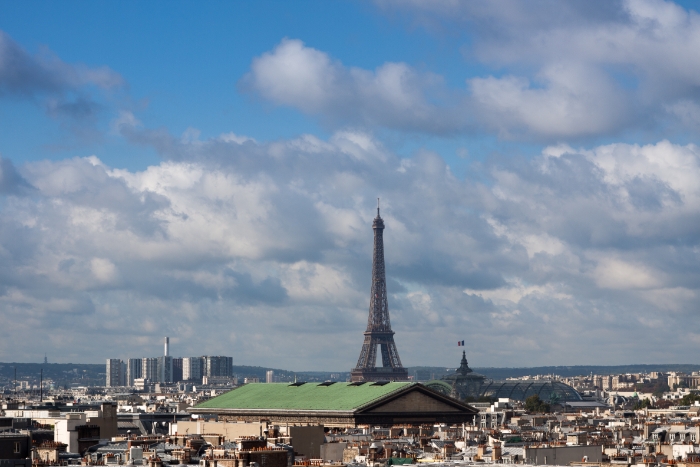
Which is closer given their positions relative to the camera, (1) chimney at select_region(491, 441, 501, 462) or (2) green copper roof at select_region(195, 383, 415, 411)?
(1) chimney at select_region(491, 441, 501, 462)

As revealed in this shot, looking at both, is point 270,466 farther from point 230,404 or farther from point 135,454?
point 230,404

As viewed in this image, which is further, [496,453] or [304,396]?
[304,396]

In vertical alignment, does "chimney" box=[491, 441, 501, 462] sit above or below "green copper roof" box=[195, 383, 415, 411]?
below

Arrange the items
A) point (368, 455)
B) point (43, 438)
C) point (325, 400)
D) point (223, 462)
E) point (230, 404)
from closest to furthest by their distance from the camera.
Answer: point (223, 462), point (368, 455), point (43, 438), point (325, 400), point (230, 404)

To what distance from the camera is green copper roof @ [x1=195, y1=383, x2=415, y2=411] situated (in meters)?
165

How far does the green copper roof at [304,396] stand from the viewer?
165m

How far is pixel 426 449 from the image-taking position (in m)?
101

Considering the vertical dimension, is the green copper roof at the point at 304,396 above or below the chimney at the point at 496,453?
above

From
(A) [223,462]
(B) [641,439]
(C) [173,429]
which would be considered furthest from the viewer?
(C) [173,429]

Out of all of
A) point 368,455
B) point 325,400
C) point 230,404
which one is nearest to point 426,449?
point 368,455

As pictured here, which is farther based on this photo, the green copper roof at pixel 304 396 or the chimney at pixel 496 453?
the green copper roof at pixel 304 396

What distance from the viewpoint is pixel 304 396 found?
6909 inches

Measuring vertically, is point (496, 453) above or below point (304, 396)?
below

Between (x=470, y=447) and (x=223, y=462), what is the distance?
39.4 meters
